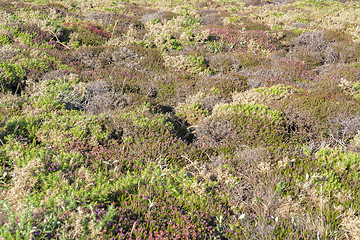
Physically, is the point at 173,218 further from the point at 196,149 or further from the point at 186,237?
the point at 196,149

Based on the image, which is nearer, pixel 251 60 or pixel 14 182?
pixel 14 182

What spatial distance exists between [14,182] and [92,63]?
17.1ft

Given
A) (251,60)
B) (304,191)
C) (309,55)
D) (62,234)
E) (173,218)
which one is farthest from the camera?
(309,55)

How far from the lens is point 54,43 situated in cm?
886

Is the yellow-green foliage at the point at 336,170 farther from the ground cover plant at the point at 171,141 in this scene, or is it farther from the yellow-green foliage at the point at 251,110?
the yellow-green foliage at the point at 251,110

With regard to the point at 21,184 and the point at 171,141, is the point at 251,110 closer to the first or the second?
the point at 171,141

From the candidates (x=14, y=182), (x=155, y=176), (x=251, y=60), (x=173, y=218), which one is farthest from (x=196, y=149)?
(x=251, y=60)

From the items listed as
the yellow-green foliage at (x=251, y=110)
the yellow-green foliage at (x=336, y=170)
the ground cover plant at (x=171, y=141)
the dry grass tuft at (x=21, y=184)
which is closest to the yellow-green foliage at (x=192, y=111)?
the ground cover plant at (x=171, y=141)

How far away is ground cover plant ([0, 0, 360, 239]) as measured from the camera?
2842 mm

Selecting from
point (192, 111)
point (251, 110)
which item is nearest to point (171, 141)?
point (192, 111)

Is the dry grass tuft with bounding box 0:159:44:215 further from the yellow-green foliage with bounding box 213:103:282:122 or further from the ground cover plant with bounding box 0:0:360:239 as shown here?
the yellow-green foliage with bounding box 213:103:282:122

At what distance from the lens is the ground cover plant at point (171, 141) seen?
284 centimetres

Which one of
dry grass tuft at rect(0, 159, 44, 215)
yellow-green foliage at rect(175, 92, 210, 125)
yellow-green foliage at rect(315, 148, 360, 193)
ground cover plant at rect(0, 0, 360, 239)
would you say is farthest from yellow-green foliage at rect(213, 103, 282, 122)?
dry grass tuft at rect(0, 159, 44, 215)

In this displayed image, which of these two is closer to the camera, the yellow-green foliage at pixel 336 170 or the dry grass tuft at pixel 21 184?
the dry grass tuft at pixel 21 184
